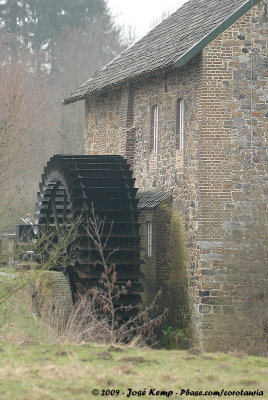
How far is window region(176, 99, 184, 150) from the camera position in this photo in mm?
19031

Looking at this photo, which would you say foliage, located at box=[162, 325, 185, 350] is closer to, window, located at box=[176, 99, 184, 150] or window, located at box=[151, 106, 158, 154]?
window, located at box=[176, 99, 184, 150]

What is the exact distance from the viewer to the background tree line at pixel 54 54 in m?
43.2

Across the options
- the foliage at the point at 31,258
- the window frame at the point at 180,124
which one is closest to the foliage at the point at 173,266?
the window frame at the point at 180,124

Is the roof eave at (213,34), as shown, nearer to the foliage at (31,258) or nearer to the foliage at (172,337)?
the foliage at (31,258)

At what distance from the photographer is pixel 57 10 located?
5344 centimetres

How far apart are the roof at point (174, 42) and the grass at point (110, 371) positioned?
25.5 ft

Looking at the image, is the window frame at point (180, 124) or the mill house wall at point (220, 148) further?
the window frame at point (180, 124)

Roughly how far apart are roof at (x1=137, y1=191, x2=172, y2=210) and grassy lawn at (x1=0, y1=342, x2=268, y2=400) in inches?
311

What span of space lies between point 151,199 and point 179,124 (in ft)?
6.19

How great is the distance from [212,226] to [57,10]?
3830 cm

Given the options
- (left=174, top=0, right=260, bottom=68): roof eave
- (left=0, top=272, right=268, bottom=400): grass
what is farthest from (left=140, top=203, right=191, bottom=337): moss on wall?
(left=0, top=272, right=268, bottom=400): grass

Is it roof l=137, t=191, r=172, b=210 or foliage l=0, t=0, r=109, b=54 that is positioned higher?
foliage l=0, t=0, r=109, b=54

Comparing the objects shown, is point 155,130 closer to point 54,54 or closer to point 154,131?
point 154,131

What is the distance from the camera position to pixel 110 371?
9656mm
